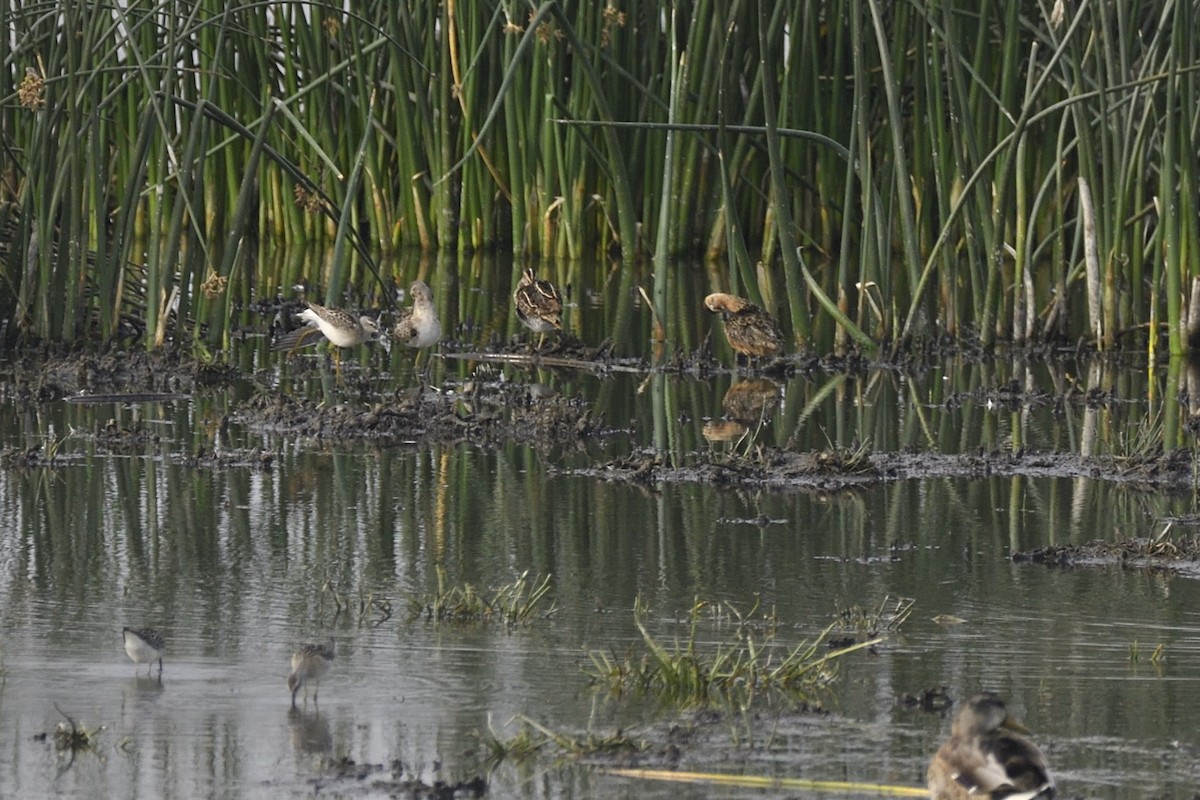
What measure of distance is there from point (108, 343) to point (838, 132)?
663 cm

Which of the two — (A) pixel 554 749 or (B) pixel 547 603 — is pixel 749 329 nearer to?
(B) pixel 547 603

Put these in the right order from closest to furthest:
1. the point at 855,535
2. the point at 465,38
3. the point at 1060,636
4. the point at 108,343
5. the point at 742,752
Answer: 1. the point at 742,752
2. the point at 1060,636
3. the point at 855,535
4. the point at 108,343
5. the point at 465,38

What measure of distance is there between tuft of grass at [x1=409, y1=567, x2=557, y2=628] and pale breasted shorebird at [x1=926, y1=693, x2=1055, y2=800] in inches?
57.3

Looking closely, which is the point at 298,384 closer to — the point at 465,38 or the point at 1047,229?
the point at 465,38

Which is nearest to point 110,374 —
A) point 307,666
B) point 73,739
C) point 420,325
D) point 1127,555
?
point 420,325

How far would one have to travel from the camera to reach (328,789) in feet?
11.2

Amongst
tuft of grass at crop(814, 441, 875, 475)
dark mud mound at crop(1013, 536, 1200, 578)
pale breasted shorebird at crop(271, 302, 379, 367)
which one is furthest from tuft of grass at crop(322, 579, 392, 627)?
pale breasted shorebird at crop(271, 302, 379, 367)

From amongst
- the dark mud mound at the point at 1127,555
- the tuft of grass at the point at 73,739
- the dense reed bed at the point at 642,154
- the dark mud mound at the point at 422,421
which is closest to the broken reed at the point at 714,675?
the tuft of grass at the point at 73,739

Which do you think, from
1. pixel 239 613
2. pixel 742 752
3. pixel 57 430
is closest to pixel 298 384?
pixel 57 430

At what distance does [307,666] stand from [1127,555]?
2.30 m

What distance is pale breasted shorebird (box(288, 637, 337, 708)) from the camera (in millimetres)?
3904

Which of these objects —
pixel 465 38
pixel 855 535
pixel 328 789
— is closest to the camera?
pixel 328 789

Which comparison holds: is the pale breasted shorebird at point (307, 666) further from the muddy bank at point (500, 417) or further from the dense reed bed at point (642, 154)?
the dense reed bed at point (642, 154)

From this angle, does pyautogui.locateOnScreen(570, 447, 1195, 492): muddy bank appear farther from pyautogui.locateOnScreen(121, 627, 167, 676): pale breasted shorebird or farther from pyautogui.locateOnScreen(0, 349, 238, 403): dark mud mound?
pyautogui.locateOnScreen(121, 627, 167, 676): pale breasted shorebird
